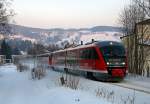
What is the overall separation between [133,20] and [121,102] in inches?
1391

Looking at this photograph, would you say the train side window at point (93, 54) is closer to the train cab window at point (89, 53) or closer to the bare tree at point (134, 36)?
the train cab window at point (89, 53)

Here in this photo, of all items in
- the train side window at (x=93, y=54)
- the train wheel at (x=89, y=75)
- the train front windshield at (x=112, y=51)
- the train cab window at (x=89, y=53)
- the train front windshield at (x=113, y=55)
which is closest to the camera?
the train front windshield at (x=113, y=55)

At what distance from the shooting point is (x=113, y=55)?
27406 mm

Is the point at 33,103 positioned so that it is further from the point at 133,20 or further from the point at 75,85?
the point at 133,20

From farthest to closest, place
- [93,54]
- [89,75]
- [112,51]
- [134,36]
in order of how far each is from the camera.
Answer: [134,36] → [89,75] → [93,54] → [112,51]

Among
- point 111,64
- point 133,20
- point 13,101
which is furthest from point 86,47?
point 133,20

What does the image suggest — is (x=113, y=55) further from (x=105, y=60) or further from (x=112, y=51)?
(x=105, y=60)

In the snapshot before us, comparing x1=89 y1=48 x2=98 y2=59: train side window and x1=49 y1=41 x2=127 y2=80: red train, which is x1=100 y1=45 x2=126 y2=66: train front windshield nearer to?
x1=49 y1=41 x2=127 y2=80: red train

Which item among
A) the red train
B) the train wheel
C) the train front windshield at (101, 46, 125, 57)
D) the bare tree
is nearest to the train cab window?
the red train

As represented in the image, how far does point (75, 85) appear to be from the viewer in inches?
827

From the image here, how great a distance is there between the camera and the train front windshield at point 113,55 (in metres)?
27.1

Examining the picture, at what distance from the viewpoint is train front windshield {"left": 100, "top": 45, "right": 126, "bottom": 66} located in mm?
27095

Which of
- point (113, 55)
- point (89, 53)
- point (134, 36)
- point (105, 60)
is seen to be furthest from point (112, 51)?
point (134, 36)

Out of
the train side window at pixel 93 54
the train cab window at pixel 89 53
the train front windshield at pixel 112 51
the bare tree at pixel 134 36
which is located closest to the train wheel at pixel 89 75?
the train cab window at pixel 89 53
